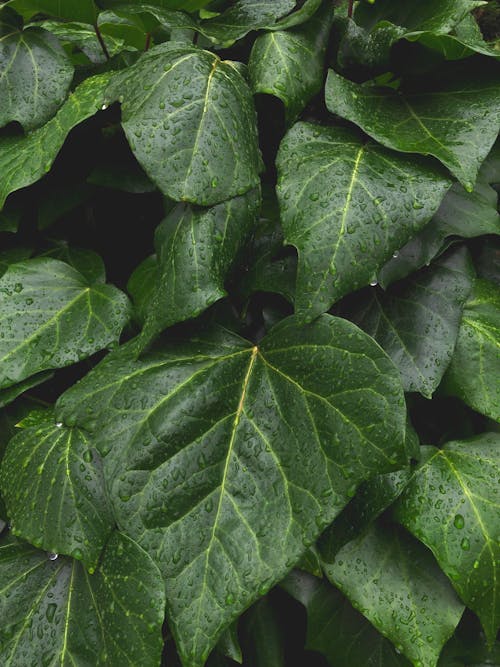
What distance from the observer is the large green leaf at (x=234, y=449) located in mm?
816

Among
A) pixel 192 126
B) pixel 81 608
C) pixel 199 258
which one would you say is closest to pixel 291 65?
pixel 192 126

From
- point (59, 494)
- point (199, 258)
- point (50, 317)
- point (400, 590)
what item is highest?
point (199, 258)

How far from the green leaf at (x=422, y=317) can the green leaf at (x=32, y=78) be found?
2.08 ft

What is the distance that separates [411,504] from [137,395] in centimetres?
42

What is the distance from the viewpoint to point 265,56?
1.01 metres

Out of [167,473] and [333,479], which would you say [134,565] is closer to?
[167,473]

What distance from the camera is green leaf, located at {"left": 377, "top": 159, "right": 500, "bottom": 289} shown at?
3.32 feet

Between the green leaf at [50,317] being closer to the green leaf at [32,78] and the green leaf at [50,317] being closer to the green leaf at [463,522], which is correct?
the green leaf at [32,78]

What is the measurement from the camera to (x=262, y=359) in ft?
3.18

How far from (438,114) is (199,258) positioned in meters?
0.45

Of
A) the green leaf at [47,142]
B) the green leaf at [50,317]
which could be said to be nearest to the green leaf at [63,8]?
the green leaf at [47,142]

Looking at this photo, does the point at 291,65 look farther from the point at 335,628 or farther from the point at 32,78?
the point at 335,628

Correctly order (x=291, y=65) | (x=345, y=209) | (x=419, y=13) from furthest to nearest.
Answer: (x=419, y=13) < (x=291, y=65) < (x=345, y=209)

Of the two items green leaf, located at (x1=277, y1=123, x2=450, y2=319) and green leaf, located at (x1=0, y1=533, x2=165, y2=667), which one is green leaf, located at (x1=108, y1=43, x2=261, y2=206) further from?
green leaf, located at (x1=0, y1=533, x2=165, y2=667)
